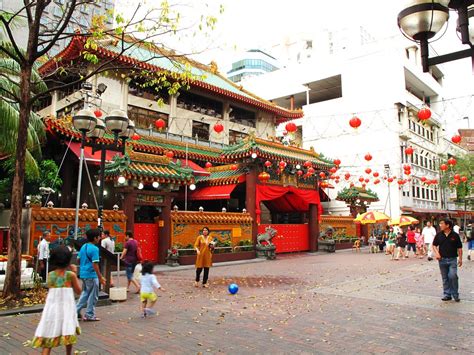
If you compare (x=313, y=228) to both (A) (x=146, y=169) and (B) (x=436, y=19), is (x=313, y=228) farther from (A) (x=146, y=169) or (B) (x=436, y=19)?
(B) (x=436, y=19)

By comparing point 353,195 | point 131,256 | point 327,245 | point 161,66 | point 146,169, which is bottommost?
point 327,245

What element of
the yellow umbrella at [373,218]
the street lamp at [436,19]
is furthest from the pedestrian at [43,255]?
the yellow umbrella at [373,218]

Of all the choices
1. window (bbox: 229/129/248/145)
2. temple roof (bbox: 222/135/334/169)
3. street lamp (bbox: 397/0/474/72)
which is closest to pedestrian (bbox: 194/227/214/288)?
street lamp (bbox: 397/0/474/72)

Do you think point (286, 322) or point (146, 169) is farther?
point (146, 169)

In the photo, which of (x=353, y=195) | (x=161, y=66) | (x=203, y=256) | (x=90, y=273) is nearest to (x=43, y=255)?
(x=203, y=256)

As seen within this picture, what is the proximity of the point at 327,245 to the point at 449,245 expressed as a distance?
16.6 metres

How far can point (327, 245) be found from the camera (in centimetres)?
2528

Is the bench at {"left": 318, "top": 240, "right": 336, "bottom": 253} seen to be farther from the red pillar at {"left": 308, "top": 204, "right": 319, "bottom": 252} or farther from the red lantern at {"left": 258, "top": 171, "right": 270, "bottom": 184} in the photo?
the red lantern at {"left": 258, "top": 171, "right": 270, "bottom": 184}

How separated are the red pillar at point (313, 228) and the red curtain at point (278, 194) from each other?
0.38m

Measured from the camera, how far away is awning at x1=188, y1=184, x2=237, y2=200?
2208 centimetres

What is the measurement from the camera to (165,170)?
16938 mm

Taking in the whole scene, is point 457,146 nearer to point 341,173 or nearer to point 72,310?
point 341,173

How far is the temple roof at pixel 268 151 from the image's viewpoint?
20.5 metres

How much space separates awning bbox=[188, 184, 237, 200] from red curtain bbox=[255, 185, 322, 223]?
1.69 m
